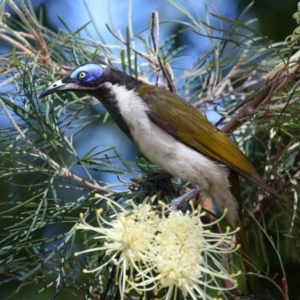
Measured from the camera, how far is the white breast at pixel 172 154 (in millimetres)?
1106

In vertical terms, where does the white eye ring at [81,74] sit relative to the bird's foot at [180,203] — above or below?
above

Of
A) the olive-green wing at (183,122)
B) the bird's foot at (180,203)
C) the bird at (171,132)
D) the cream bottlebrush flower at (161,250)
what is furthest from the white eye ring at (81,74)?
the cream bottlebrush flower at (161,250)

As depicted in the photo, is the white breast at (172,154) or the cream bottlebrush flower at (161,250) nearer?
the cream bottlebrush flower at (161,250)

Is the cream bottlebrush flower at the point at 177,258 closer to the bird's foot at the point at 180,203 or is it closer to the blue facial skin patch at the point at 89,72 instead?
the bird's foot at the point at 180,203

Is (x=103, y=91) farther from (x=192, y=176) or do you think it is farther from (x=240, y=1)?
(x=240, y=1)

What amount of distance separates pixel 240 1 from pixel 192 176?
72cm

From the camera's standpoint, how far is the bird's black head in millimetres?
1057

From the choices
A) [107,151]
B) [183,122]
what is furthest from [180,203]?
[183,122]

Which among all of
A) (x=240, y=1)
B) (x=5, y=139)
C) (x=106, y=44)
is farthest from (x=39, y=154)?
(x=240, y=1)

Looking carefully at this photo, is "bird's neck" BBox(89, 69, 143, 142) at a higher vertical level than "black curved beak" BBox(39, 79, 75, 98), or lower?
lower

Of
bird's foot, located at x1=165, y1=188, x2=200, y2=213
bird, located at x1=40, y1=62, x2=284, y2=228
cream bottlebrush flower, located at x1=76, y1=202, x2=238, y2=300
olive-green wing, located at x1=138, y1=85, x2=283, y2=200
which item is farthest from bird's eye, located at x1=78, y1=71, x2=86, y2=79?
cream bottlebrush flower, located at x1=76, y1=202, x2=238, y2=300

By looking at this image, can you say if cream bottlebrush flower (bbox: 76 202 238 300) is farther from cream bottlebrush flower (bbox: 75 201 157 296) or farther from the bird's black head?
the bird's black head

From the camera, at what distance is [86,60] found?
1180mm

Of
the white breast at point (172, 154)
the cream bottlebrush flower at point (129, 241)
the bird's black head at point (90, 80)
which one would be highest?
the bird's black head at point (90, 80)
